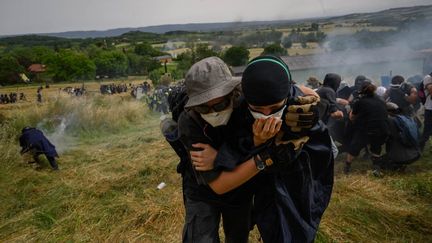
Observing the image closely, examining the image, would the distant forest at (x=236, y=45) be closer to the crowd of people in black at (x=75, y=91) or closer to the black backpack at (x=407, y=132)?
the black backpack at (x=407, y=132)

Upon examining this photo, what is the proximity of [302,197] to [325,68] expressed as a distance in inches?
1381

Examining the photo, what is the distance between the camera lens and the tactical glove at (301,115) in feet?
4.72

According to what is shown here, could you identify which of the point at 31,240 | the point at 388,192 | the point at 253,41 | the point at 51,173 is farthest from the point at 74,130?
the point at 253,41

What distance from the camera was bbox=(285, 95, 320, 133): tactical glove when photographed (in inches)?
56.6

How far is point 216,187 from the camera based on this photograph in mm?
1679

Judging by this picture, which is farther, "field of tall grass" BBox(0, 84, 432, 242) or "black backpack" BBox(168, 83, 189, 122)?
"field of tall grass" BBox(0, 84, 432, 242)

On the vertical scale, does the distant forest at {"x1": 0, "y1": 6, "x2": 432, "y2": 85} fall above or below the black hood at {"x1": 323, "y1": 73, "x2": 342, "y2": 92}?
below

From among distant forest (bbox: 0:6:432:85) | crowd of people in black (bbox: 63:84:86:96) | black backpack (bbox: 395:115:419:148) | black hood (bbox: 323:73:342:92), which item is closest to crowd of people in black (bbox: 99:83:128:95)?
crowd of people in black (bbox: 63:84:86:96)

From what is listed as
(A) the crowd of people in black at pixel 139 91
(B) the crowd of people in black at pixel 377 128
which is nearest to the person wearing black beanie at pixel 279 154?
(B) the crowd of people in black at pixel 377 128

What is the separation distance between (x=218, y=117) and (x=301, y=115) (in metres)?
0.44

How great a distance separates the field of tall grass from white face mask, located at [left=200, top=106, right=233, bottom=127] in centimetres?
212

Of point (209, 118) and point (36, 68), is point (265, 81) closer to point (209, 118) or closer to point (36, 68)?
point (209, 118)

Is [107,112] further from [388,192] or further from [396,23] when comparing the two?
[396,23]

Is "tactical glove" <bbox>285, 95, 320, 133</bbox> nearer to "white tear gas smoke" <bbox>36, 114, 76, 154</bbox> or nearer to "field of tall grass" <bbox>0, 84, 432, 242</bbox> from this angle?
"field of tall grass" <bbox>0, 84, 432, 242</bbox>
